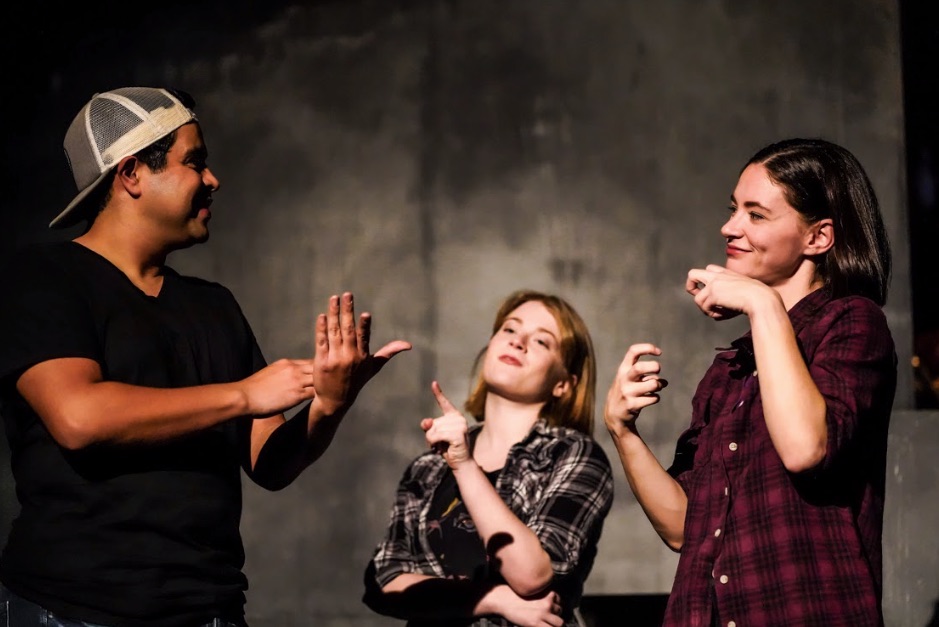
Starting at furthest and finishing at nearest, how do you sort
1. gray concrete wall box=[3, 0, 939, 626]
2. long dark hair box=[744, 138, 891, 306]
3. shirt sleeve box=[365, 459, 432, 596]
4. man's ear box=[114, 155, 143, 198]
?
1. gray concrete wall box=[3, 0, 939, 626]
2. shirt sleeve box=[365, 459, 432, 596]
3. man's ear box=[114, 155, 143, 198]
4. long dark hair box=[744, 138, 891, 306]

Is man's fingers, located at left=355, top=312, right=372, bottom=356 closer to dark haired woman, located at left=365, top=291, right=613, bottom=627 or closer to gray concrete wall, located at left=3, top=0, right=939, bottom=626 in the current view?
dark haired woman, located at left=365, top=291, right=613, bottom=627

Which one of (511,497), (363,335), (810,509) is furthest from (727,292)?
(511,497)

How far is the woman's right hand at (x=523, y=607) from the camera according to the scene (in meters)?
2.75

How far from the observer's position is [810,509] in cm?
191

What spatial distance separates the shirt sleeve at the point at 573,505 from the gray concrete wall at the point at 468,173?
0.84 metres

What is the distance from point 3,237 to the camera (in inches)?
164

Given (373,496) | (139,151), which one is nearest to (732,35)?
(373,496)

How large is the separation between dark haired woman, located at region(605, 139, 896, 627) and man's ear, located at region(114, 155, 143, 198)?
109 cm

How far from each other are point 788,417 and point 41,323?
4.41ft

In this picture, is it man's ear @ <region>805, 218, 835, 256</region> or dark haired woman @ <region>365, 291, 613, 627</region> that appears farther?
dark haired woman @ <region>365, 291, 613, 627</region>

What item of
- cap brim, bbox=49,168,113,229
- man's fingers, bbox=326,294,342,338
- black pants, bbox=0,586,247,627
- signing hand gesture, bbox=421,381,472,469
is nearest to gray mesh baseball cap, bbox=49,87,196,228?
cap brim, bbox=49,168,113,229

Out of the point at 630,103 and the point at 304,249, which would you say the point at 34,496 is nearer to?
the point at 304,249

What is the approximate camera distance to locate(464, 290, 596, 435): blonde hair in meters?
3.24

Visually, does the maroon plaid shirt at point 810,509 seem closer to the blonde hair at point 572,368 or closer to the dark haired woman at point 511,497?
the dark haired woman at point 511,497
